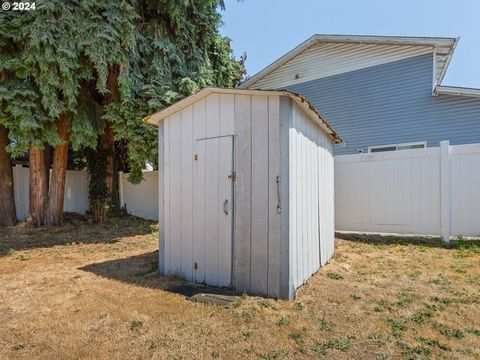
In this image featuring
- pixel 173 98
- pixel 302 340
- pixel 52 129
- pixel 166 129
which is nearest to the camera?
pixel 302 340

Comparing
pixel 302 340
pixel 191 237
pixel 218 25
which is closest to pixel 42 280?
pixel 191 237

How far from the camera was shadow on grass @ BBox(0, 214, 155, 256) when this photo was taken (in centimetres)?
616

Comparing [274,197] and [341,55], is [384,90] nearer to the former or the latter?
[341,55]

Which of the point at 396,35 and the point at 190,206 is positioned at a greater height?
the point at 396,35

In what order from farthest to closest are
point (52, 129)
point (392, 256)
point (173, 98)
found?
point (173, 98) < point (52, 129) < point (392, 256)

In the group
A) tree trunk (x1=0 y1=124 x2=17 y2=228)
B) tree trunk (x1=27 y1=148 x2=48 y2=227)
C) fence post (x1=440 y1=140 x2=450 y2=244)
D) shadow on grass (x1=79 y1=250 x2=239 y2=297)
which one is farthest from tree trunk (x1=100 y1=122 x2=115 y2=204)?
fence post (x1=440 y1=140 x2=450 y2=244)

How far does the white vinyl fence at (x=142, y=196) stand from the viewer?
9.70 m

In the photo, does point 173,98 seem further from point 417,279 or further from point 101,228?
point 417,279

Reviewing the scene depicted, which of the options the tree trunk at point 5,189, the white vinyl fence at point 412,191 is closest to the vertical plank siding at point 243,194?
the white vinyl fence at point 412,191

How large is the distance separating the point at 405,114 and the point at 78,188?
34.2 ft

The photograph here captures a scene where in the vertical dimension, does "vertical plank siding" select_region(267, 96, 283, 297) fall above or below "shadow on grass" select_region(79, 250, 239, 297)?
above

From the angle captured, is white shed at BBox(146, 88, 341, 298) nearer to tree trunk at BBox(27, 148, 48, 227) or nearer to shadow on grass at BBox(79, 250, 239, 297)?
shadow on grass at BBox(79, 250, 239, 297)

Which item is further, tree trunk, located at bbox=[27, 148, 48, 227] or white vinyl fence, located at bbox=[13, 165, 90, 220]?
white vinyl fence, located at bbox=[13, 165, 90, 220]

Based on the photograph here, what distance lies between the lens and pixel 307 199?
3729mm
